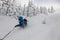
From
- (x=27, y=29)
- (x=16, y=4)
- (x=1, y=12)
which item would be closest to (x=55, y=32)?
(x=27, y=29)

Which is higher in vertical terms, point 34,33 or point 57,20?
point 57,20

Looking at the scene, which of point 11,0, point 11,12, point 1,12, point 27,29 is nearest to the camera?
point 27,29

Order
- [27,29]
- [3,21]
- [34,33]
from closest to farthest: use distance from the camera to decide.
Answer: [34,33] < [27,29] < [3,21]

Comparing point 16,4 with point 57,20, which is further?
Result: point 16,4

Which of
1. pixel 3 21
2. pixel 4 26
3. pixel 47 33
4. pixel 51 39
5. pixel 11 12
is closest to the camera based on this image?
pixel 51 39

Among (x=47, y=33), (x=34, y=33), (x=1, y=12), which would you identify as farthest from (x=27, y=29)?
(x=1, y=12)

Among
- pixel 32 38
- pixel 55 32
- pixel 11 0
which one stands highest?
pixel 11 0

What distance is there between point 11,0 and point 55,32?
2.63m

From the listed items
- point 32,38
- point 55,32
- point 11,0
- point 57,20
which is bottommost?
point 32,38

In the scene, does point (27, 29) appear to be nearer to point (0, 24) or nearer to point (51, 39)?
point (51, 39)

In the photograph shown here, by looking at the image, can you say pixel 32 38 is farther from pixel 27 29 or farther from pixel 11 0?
pixel 11 0

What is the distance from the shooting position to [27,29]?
1994mm

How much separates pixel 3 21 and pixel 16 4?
A: 1462 mm

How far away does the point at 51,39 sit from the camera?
5.14 feet
